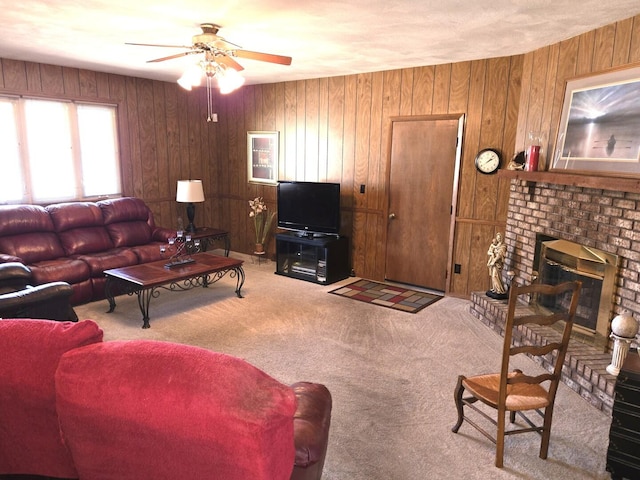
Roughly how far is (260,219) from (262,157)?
925 millimetres

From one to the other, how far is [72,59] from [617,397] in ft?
18.6

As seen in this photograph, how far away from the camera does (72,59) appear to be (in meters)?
4.83

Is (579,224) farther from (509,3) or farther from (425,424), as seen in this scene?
(425,424)

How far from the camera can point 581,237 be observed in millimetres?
3480

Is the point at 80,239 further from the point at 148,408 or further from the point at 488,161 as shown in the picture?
the point at 488,161

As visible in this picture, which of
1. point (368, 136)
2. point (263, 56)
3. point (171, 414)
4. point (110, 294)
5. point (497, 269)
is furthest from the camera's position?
point (368, 136)

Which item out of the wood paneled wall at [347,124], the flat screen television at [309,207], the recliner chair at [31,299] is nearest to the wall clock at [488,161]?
the wood paneled wall at [347,124]

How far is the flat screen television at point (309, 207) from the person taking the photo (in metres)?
5.59

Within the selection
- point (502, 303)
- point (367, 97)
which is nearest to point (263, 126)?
point (367, 97)

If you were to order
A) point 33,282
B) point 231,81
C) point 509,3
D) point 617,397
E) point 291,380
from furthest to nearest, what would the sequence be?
point 33,282
point 231,81
point 291,380
point 509,3
point 617,397

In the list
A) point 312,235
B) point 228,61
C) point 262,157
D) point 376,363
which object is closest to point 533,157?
point 376,363

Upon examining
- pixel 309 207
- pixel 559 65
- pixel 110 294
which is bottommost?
pixel 110 294

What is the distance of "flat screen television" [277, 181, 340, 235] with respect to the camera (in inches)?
220

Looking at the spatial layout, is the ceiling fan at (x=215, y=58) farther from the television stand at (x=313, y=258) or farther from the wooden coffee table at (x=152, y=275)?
the television stand at (x=313, y=258)
